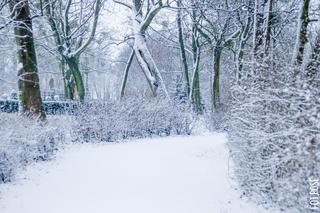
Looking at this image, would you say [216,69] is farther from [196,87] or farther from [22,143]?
[22,143]

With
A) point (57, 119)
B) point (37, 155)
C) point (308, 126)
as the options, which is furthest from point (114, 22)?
point (308, 126)

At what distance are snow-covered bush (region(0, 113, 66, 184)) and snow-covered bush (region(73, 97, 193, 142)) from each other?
136cm

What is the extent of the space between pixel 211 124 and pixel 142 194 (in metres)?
9.82

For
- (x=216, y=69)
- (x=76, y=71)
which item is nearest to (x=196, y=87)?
(x=216, y=69)

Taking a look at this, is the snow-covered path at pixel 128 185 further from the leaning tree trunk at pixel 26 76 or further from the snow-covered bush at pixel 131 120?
the leaning tree trunk at pixel 26 76

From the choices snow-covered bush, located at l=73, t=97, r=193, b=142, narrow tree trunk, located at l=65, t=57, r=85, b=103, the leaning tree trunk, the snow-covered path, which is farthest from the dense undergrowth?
narrow tree trunk, located at l=65, t=57, r=85, b=103

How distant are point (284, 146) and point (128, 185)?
3.25m

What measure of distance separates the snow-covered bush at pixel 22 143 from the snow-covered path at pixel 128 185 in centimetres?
29

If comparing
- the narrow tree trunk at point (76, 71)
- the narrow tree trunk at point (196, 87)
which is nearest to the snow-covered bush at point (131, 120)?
the narrow tree trunk at point (76, 71)

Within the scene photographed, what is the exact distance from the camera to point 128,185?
632 cm

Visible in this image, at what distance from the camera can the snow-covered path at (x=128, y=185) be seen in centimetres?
521

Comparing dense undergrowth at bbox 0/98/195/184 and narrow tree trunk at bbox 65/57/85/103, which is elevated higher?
narrow tree trunk at bbox 65/57/85/103

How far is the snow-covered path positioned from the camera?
521 cm

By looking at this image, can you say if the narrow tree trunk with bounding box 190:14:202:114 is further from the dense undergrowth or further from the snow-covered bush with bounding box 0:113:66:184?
the snow-covered bush with bounding box 0:113:66:184
